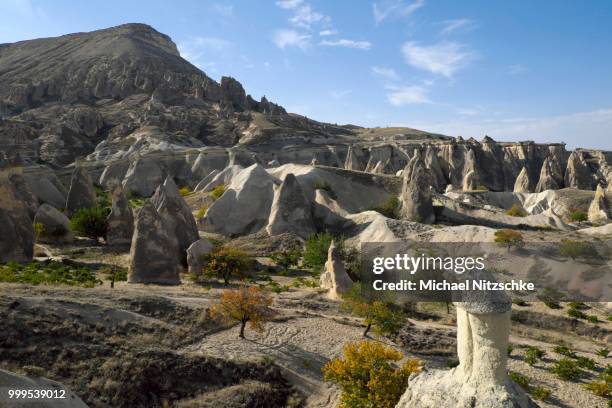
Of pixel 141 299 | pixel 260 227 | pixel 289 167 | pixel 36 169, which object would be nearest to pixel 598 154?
pixel 289 167

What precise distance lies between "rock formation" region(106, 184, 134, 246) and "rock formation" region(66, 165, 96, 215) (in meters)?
11.1

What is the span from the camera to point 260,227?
119 feet

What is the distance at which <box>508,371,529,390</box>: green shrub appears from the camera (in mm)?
13961

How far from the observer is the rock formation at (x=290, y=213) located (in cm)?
3334

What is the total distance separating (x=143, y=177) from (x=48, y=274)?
38.4 m

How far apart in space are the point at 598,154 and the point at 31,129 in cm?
9825

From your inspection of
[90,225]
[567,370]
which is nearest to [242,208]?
[90,225]

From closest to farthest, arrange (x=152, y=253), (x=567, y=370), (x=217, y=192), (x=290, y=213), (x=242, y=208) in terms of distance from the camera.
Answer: (x=567, y=370) < (x=152, y=253) < (x=290, y=213) < (x=242, y=208) < (x=217, y=192)

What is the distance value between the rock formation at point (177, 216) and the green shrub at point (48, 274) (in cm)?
465

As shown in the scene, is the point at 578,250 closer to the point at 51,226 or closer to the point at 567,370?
the point at 567,370

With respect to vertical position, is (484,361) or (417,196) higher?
(417,196)

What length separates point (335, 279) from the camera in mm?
21969

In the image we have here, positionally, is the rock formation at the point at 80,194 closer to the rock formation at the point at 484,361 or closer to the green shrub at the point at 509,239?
the green shrub at the point at 509,239

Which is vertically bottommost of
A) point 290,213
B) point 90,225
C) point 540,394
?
point 540,394
